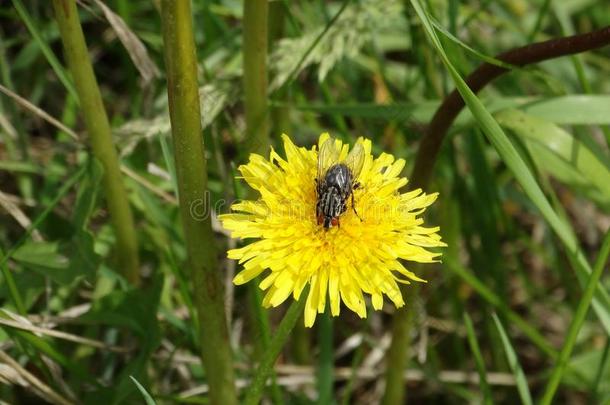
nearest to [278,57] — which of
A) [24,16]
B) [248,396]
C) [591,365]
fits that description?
[24,16]

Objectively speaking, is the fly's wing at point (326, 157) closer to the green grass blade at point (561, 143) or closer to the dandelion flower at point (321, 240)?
the dandelion flower at point (321, 240)

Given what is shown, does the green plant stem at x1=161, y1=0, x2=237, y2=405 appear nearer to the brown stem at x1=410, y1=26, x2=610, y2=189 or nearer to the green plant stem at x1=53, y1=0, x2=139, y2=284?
the green plant stem at x1=53, y1=0, x2=139, y2=284

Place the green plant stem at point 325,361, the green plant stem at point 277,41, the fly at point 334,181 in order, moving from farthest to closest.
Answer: the green plant stem at point 277,41
the green plant stem at point 325,361
the fly at point 334,181

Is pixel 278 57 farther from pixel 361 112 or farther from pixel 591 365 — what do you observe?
pixel 591 365

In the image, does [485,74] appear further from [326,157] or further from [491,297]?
[491,297]

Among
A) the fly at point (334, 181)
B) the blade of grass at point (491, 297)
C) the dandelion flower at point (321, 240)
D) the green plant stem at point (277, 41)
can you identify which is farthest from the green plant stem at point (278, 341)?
the green plant stem at point (277, 41)

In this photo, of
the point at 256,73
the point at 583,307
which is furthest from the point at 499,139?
the point at 256,73

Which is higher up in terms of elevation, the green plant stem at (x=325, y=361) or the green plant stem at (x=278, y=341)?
the green plant stem at (x=278, y=341)
